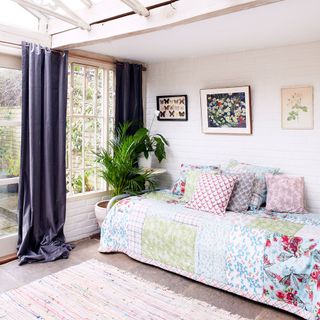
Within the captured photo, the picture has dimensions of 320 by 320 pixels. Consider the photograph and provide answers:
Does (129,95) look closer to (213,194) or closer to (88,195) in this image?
(88,195)

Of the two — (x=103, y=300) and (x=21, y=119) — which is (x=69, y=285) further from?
(x=21, y=119)

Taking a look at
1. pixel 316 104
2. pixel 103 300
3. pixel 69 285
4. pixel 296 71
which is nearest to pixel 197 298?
pixel 103 300

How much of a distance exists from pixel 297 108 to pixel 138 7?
1820 millimetres

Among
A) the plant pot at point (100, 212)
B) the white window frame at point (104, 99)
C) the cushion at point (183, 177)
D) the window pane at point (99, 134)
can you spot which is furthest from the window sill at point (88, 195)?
the cushion at point (183, 177)

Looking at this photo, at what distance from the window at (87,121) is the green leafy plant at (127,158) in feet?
0.51

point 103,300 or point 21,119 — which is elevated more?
point 21,119

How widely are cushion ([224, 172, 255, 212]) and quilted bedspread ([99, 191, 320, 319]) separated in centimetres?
11

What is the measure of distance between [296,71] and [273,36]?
1.63 ft

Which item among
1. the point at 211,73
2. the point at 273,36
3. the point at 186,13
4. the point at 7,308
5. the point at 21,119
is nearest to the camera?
the point at 186,13

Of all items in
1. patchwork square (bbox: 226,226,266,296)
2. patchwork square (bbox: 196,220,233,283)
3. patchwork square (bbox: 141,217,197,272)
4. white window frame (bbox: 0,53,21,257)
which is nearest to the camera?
patchwork square (bbox: 226,226,266,296)

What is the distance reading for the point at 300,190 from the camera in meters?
3.13

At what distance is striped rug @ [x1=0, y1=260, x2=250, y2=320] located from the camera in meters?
2.35

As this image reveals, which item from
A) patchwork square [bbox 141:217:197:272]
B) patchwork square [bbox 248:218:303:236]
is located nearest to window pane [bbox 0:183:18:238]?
patchwork square [bbox 141:217:197:272]

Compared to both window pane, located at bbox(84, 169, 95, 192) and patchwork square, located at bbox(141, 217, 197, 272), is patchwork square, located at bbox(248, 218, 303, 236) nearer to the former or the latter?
patchwork square, located at bbox(141, 217, 197, 272)
